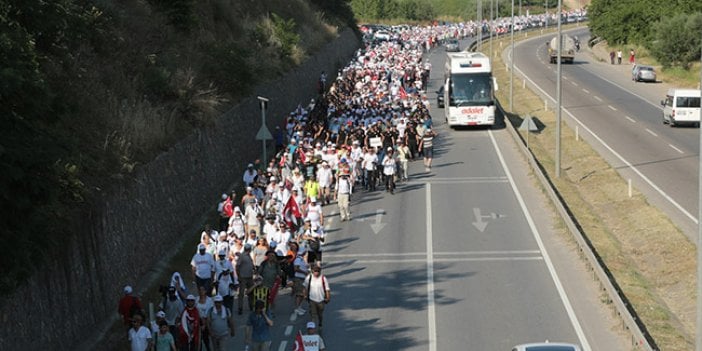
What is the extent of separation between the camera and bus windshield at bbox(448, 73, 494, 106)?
47438mm

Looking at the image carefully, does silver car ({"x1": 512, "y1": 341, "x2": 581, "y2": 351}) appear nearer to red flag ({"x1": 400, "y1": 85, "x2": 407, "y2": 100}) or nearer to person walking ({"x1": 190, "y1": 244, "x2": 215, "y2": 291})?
person walking ({"x1": 190, "y1": 244, "x2": 215, "y2": 291})

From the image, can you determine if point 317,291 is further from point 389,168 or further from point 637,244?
point 389,168

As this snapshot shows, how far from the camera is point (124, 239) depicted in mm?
23297

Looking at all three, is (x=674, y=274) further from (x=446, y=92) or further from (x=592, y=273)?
(x=446, y=92)

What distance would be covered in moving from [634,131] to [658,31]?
3507cm

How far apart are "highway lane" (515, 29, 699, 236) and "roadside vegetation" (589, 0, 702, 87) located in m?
3.15

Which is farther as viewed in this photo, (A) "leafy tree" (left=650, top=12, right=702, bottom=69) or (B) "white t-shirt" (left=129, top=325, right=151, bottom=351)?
(A) "leafy tree" (left=650, top=12, right=702, bottom=69)

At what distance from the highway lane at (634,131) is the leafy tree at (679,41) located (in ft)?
10.8

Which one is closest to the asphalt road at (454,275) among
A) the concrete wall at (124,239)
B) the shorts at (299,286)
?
the shorts at (299,286)

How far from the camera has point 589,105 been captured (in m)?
62.6

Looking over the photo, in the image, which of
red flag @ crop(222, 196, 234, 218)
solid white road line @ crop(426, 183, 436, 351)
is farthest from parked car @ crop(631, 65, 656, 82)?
red flag @ crop(222, 196, 234, 218)

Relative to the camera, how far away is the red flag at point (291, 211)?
27281 mm

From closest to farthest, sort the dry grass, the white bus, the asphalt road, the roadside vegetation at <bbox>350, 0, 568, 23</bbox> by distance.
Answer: the asphalt road, the dry grass, the white bus, the roadside vegetation at <bbox>350, 0, 568, 23</bbox>

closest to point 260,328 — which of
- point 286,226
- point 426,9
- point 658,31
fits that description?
point 286,226
